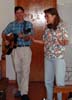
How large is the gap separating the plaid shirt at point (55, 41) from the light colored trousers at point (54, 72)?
0.24 feet

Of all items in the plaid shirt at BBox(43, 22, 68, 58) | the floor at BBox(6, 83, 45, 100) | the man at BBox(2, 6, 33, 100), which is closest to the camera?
the plaid shirt at BBox(43, 22, 68, 58)

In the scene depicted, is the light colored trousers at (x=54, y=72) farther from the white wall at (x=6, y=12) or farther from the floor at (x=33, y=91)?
the white wall at (x=6, y=12)

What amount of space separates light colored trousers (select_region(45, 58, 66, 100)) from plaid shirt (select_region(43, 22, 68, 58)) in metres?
0.07

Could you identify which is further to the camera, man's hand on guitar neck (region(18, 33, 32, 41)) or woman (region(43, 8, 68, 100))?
man's hand on guitar neck (region(18, 33, 32, 41))

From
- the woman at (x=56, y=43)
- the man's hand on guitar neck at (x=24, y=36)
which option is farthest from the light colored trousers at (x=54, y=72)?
the man's hand on guitar neck at (x=24, y=36)

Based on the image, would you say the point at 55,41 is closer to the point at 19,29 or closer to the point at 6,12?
the point at 19,29

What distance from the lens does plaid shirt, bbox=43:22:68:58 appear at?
11.5 feet

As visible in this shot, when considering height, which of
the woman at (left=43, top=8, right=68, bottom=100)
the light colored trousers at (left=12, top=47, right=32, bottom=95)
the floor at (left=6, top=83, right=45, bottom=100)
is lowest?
the floor at (left=6, top=83, right=45, bottom=100)

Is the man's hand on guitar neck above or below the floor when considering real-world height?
above

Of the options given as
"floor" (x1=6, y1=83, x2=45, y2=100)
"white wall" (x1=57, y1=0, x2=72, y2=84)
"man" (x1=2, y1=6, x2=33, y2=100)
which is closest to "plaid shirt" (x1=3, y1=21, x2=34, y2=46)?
"man" (x1=2, y1=6, x2=33, y2=100)

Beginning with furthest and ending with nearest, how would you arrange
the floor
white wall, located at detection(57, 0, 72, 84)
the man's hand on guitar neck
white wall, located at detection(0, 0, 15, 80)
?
white wall, located at detection(0, 0, 15, 80), white wall, located at detection(57, 0, 72, 84), the floor, the man's hand on guitar neck

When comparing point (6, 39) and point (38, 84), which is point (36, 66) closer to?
point (38, 84)

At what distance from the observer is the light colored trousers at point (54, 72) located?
3540mm

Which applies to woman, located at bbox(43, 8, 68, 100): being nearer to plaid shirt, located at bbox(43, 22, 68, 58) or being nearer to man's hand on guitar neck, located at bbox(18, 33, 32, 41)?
plaid shirt, located at bbox(43, 22, 68, 58)
